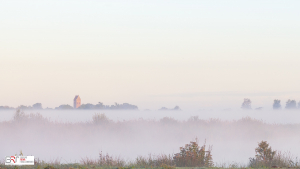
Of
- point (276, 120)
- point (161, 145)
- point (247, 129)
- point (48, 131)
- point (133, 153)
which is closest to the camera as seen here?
point (133, 153)

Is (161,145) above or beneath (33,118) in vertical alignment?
beneath

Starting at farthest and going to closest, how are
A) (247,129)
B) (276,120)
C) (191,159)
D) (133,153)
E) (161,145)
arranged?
(276,120) → (247,129) → (161,145) → (133,153) → (191,159)

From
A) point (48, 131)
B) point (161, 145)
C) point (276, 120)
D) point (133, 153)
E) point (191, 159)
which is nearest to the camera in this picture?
point (191, 159)

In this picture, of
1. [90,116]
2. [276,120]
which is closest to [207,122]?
[276,120]

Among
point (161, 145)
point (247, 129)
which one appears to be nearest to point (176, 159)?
point (161, 145)

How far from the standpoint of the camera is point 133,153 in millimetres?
21359

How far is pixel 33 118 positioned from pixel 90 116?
16.0ft

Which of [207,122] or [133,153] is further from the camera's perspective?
[207,122]

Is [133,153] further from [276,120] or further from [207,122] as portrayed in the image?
[276,120]

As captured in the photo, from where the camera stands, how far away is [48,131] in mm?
28500

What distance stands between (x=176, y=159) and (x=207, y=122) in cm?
1895

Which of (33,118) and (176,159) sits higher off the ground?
(33,118)

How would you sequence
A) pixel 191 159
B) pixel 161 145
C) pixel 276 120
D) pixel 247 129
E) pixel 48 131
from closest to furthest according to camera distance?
pixel 191 159 < pixel 161 145 < pixel 48 131 < pixel 247 129 < pixel 276 120

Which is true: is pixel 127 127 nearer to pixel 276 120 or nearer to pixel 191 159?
pixel 276 120
